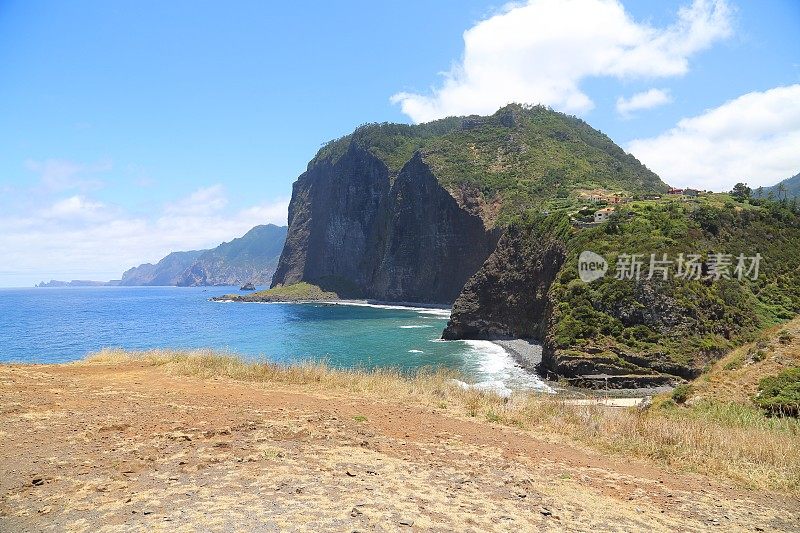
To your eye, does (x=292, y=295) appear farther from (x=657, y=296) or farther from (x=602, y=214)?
(x=657, y=296)

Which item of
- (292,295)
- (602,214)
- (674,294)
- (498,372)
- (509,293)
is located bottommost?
(498,372)

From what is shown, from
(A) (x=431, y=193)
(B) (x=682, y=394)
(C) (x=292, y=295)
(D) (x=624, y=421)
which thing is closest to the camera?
(D) (x=624, y=421)

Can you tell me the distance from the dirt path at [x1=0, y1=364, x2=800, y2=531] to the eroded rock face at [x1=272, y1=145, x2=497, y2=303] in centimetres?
9118

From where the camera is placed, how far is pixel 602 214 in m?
55.4

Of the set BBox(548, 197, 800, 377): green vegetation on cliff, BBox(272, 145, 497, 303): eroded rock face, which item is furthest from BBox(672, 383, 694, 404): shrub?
BBox(272, 145, 497, 303): eroded rock face

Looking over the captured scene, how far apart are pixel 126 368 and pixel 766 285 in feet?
165

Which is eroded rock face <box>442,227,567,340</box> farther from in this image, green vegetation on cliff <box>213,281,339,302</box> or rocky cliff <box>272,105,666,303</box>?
green vegetation on cliff <box>213,281,339,302</box>

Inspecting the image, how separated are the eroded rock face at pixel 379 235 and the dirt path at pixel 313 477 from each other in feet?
299

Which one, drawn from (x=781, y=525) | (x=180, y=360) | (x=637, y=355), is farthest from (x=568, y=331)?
(x=781, y=525)

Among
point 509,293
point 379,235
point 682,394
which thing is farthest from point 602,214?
point 379,235

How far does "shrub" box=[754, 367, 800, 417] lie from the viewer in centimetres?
1542

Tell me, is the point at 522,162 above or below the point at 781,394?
above

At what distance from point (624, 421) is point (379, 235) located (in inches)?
5524

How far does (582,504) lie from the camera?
304 inches
